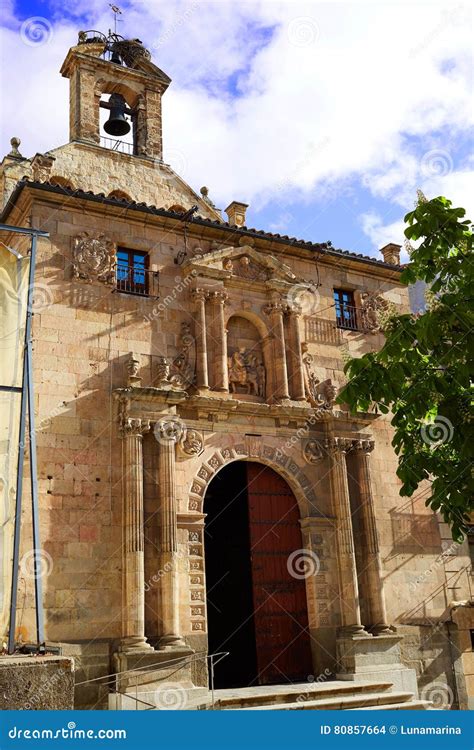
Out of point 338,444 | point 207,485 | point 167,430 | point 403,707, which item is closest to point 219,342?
point 167,430

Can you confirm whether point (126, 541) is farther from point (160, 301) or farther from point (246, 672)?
point (160, 301)

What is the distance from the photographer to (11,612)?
8500 millimetres

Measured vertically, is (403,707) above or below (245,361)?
below

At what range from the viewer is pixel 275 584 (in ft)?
53.1

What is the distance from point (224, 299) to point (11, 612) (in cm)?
993

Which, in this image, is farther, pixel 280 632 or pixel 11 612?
pixel 280 632

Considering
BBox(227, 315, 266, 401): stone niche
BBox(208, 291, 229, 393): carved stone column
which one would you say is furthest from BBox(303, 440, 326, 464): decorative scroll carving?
BBox(208, 291, 229, 393): carved stone column

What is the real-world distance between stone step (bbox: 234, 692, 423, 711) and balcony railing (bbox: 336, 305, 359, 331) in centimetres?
883

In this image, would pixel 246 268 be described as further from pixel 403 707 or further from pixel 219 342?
pixel 403 707

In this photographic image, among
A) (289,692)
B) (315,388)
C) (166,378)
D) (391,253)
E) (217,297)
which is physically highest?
(391,253)

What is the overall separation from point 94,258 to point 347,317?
7.04 meters

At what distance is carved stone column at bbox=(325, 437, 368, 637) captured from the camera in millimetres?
16266

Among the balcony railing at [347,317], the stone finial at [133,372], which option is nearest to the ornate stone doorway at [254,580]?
the stone finial at [133,372]

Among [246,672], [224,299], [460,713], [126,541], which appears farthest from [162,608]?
[224,299]
